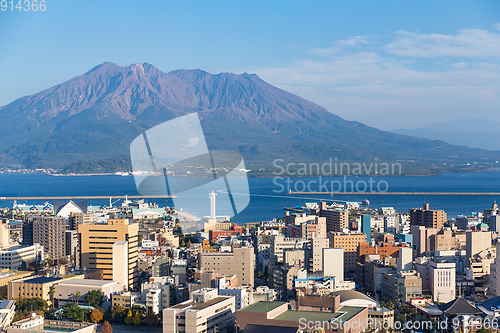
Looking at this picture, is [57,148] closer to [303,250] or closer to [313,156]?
[313,156]

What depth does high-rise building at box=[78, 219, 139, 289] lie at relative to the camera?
778 centimetres

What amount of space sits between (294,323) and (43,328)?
2230 millimetres

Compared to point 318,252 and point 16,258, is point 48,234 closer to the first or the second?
point 16,258

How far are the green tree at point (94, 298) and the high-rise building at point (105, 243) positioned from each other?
100 cm

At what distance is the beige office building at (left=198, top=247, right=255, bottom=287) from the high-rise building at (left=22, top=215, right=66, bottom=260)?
13.1 feet

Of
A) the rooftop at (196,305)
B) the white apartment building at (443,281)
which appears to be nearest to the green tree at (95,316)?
the rooftop at (196,305)

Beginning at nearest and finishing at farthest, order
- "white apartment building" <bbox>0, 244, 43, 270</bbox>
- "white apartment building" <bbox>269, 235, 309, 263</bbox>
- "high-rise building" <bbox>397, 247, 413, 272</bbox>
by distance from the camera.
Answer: "high-rise building" <bbox>397, 247, 413, 272</bbox>
"white apartment building" <bbox>0, 244, 43, 270</bbox>
"white apartment building" <bbox>269, 235, 309, 263</bbox>

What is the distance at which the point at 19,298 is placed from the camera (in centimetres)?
672

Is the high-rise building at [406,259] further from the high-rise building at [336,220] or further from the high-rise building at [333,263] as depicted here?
the high-rise building at [336,220]

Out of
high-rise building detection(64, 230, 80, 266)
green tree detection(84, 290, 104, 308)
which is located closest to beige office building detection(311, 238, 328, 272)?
green tree detection(84, 290, 104, 308)

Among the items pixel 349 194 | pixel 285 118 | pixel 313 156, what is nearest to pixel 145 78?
pixel 285 118

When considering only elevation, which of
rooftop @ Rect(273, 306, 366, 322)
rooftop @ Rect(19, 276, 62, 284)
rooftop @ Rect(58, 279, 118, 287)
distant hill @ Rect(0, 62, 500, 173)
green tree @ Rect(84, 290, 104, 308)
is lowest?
green tree @ Rect(84, 290, 104, 308)

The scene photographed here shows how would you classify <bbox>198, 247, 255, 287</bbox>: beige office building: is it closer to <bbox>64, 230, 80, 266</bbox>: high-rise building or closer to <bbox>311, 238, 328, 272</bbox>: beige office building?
<bbox>311, 238, 328, 272</bbox>: beige office building

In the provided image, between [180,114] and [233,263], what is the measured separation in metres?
37.4
